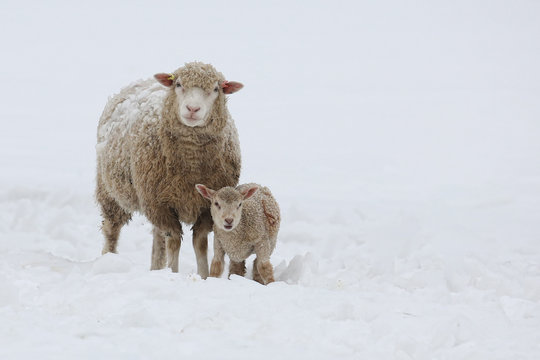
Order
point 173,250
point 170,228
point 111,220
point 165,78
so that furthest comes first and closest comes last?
point 111,220 < point 173,250 < point 170,228 < point 165,78

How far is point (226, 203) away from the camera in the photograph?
20.6 feet

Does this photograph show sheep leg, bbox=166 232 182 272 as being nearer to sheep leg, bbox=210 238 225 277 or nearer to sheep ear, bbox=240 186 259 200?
sheep leg, bbox=210 238 225 277

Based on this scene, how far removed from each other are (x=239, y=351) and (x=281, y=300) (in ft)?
3.68

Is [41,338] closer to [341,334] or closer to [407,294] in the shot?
[341,334]

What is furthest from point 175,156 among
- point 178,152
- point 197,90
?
point 197,90

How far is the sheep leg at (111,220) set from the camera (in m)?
8.30

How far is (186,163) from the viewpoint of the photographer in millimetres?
6723

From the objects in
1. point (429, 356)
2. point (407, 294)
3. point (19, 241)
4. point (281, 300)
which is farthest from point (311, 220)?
point (429, 356)

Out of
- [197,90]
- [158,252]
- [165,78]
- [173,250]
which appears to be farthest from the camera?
[158,252]

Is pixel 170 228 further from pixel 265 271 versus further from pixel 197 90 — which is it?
pixel 197 90

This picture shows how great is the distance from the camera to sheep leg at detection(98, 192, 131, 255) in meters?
8.30

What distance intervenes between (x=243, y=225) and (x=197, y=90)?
1369 mm

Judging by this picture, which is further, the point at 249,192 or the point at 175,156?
the point at 175,156

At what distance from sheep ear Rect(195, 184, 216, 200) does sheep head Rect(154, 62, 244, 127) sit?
23.1 inches
